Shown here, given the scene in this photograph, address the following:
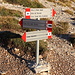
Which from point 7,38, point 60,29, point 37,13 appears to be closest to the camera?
point 37,13

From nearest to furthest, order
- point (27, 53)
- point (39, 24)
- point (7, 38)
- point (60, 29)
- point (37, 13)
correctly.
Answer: point (39, 24) → point (37, 13) → point (27, 53) → point (7, 38) → point (60, 29)

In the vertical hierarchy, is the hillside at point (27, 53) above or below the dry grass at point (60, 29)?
below

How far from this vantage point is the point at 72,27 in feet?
51.4

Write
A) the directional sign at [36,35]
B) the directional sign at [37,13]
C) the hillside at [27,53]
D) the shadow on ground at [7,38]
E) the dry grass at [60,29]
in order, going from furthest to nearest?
the dry grass at [60,29]
the shadow on ground at [7,38]
the hillside at [27,53]
the directional sign at [37,13]
the directional sign at [36,35]

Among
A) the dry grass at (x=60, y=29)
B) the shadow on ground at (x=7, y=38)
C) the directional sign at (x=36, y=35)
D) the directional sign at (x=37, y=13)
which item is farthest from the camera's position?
the dry grass at (x=60, y=29)

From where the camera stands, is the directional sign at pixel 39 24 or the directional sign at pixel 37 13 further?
the directional sign at pixel 37 13

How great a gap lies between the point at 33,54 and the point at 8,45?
1.72 meters

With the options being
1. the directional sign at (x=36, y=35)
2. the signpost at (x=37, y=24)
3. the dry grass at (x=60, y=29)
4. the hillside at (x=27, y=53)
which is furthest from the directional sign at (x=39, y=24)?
the dry grass at (x=60, y=29)

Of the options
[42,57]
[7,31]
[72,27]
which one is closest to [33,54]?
[42,57]

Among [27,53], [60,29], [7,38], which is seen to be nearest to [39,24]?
[27,53]

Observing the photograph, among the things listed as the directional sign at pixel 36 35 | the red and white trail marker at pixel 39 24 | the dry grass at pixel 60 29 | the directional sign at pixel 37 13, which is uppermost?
the directional sign at pixel 37 13

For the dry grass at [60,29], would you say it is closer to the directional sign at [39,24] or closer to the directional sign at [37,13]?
the directional sign at [37,13]

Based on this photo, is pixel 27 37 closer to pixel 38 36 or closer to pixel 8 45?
pixel 38 36

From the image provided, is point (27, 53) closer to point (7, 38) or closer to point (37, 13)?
point (7, 38)
